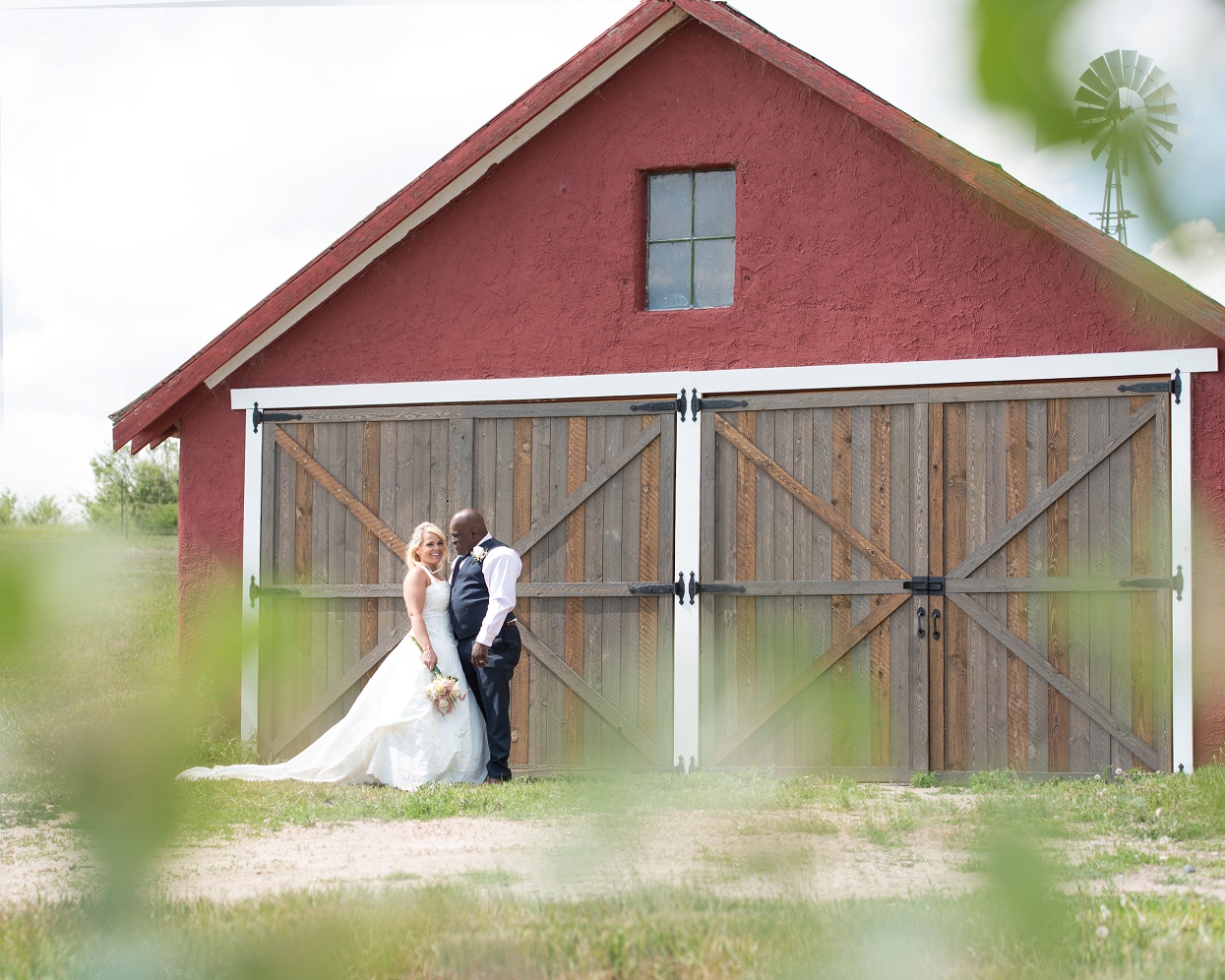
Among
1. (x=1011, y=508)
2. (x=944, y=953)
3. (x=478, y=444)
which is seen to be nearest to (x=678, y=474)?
(x=478, y=444)

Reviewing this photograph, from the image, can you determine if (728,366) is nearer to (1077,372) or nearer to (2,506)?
(1077,372)

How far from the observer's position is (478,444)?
8.98 meters

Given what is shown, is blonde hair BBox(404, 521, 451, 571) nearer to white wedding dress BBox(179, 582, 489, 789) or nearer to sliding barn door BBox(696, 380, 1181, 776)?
white wedding dress BBox(179, 582, 489, 789)

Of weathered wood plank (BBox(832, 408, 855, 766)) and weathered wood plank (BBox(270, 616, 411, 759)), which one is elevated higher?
weathered wood plank (BBox(832, 408, 855, 766))

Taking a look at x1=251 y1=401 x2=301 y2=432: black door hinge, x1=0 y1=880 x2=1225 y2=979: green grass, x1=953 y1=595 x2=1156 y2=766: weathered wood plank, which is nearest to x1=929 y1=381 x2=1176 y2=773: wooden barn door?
x1=953 y1=595 x2=1156 y2=766: weathered wood plank

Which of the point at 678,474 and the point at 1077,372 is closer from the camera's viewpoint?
the point at 1077,372

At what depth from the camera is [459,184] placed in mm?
9031

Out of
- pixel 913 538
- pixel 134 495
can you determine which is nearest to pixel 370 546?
pixel 913 538

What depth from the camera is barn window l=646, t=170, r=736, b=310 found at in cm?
879

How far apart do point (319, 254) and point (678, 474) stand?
9.19 feet

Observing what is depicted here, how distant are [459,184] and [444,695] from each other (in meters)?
3.36

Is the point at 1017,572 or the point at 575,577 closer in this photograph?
the point at 1017,572

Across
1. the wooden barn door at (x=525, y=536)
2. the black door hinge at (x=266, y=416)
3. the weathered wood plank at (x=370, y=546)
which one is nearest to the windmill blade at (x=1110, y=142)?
the wooden barn door at (x=525, y=536)

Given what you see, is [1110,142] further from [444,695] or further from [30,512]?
[444,695]
